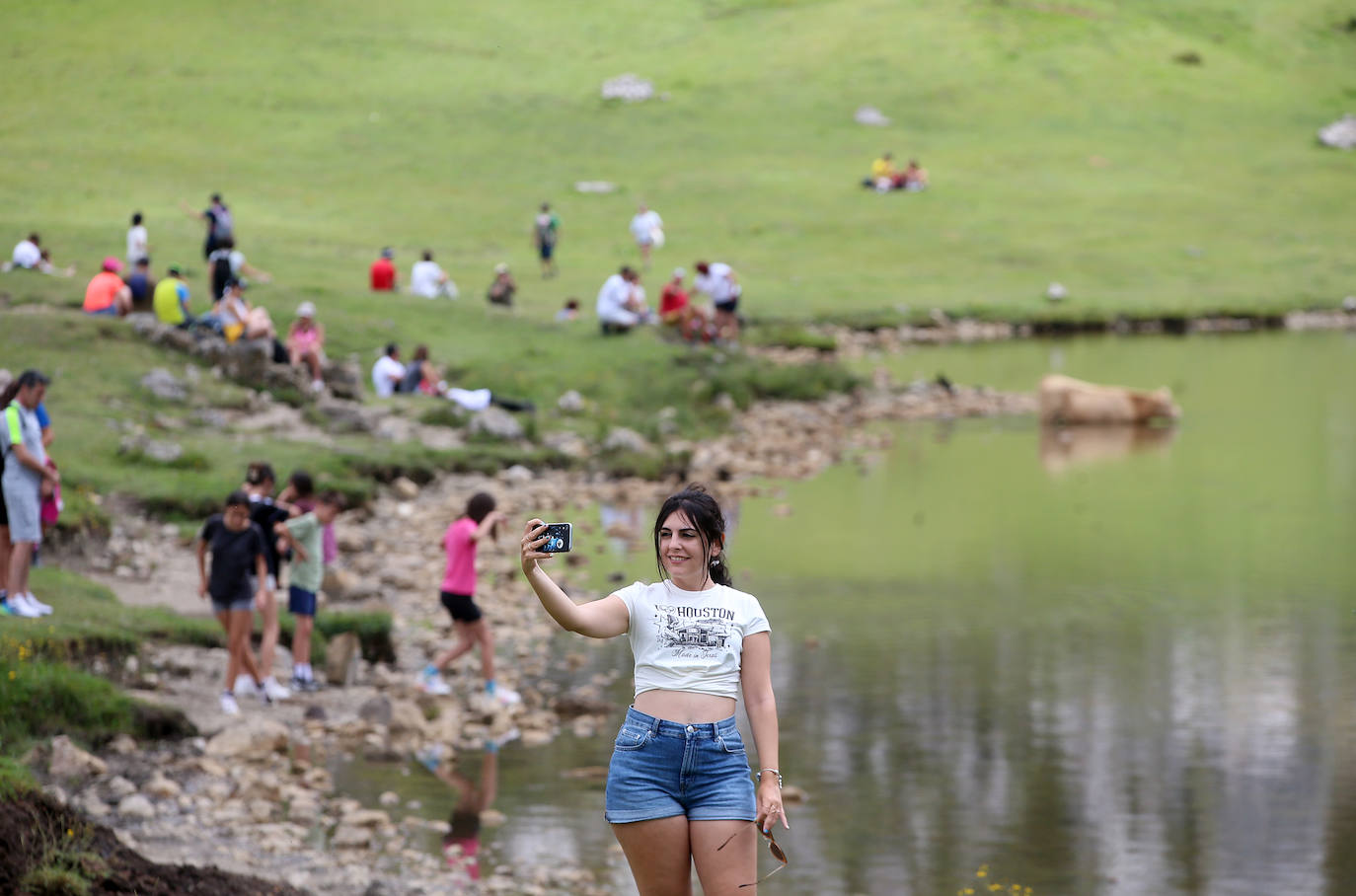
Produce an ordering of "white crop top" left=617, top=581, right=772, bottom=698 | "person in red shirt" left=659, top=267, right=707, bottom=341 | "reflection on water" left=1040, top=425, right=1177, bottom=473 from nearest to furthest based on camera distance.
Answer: "white crop top" left=617, top=581, right=772, bottom=698
"reflection on water" left=1040, top=425, right=1177, bottom=473
"person in red shirt" left=659, top=267, right=707, bottom=341

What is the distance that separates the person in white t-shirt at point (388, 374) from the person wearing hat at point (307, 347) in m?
1.08

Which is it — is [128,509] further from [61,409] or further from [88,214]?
[88,214]

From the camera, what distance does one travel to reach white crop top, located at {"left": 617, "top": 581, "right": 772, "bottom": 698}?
22.7ft

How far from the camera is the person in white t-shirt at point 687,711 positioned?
670cm

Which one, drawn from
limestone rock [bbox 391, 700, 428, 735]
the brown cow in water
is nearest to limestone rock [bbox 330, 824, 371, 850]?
limestone rock [bbox 391, 700, 428, 735]

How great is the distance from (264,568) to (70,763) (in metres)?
2.99

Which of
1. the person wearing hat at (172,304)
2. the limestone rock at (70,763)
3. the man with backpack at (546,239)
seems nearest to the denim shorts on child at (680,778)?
the limestone rock at (70,763)

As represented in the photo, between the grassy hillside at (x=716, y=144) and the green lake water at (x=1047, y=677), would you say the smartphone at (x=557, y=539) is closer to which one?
the green lake water at (x=1047, y=677)

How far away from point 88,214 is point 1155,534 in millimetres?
40869

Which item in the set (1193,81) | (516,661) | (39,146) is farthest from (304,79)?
(516,661)

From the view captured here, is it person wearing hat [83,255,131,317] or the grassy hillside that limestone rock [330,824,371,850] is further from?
the grassy hillside

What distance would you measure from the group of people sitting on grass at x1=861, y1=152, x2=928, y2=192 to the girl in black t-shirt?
55.6 meters

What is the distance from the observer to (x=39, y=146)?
63.8m

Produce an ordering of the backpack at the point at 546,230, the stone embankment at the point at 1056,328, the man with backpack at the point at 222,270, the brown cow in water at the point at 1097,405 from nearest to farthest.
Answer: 1. the man with backpack at the point at 222,270
2. the brown cow in water at the point at 1097,405
3. the stone embankment at the point at 1056,328
4. the backpack at the point at 546,230
